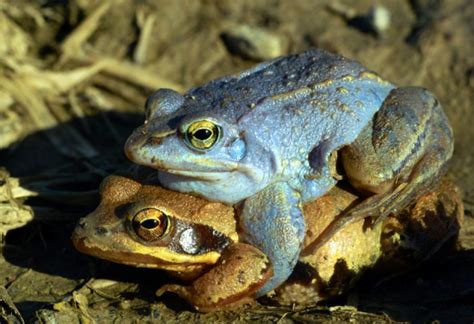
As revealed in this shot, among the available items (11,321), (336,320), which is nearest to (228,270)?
(336,320)

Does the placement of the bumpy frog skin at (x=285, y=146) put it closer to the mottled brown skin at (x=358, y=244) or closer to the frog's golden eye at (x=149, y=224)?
the mottled brown skin at (x=358, y=244)

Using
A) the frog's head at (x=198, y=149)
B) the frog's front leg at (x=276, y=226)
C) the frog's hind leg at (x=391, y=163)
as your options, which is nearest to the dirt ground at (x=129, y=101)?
the frog's front leg at (x=276, y=226)

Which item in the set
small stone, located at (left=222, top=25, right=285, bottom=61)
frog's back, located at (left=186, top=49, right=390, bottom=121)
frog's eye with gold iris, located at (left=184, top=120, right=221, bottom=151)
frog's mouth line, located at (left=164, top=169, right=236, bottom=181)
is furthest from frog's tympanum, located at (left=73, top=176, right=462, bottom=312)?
small stone, located at (left=222, top=25, right=285, bottom=61)

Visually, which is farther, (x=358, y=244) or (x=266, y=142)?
(x=358, y=244)

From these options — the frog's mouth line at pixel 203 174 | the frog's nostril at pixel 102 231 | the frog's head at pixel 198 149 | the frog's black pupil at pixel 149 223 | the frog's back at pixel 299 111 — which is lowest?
the frog's nostril at pixel 102 231

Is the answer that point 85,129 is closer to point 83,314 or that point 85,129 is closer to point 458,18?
point 83,314

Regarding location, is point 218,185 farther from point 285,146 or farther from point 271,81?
point 271,81

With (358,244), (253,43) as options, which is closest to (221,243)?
(358,244)
